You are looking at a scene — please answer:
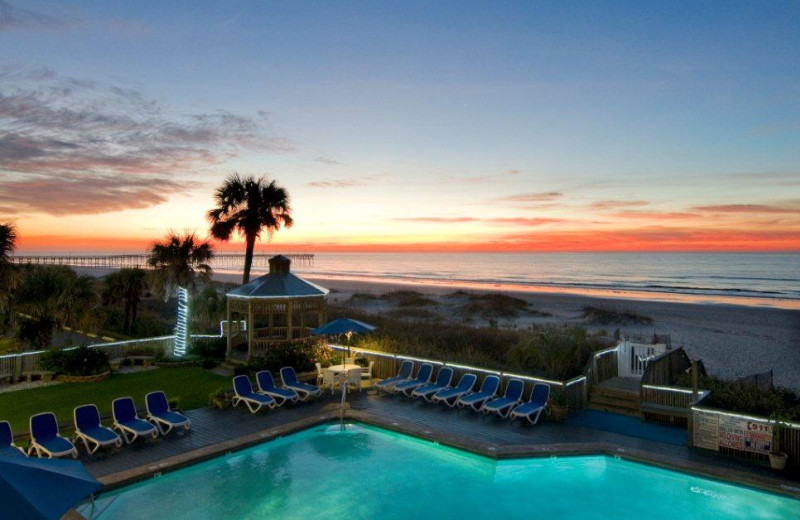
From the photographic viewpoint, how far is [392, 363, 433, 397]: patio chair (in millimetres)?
13523

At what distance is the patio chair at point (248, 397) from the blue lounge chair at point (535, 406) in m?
5.91

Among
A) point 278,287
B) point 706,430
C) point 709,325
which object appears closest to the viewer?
point 706,430

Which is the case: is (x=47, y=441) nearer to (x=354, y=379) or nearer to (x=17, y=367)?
(x=354, y=379)

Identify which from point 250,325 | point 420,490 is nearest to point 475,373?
point 420,490

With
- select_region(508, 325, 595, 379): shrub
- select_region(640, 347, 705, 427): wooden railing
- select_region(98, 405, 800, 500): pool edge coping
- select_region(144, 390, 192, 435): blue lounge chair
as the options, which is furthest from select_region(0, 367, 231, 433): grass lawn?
select_region(640, 347, 705, 427): wooden railing

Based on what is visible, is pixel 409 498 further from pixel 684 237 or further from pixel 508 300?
pixel 684 237

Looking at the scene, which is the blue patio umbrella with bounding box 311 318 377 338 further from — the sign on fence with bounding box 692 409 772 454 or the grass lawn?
the sign on fence with bounding box 692 409 772 454

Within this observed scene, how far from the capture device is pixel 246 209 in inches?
871

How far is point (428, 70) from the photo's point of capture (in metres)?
17.6

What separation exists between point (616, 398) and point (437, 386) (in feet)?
14.7

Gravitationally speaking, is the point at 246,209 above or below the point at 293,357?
above

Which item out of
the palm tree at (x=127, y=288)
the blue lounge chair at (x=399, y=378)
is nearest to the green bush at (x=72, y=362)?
the palm tree at (x=127, y=288)

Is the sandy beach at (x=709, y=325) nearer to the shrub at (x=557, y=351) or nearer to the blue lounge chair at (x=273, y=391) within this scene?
the shrub at (x=557, y=351)

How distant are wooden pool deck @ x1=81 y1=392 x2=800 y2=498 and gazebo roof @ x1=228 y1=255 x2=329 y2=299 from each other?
4946 mm
